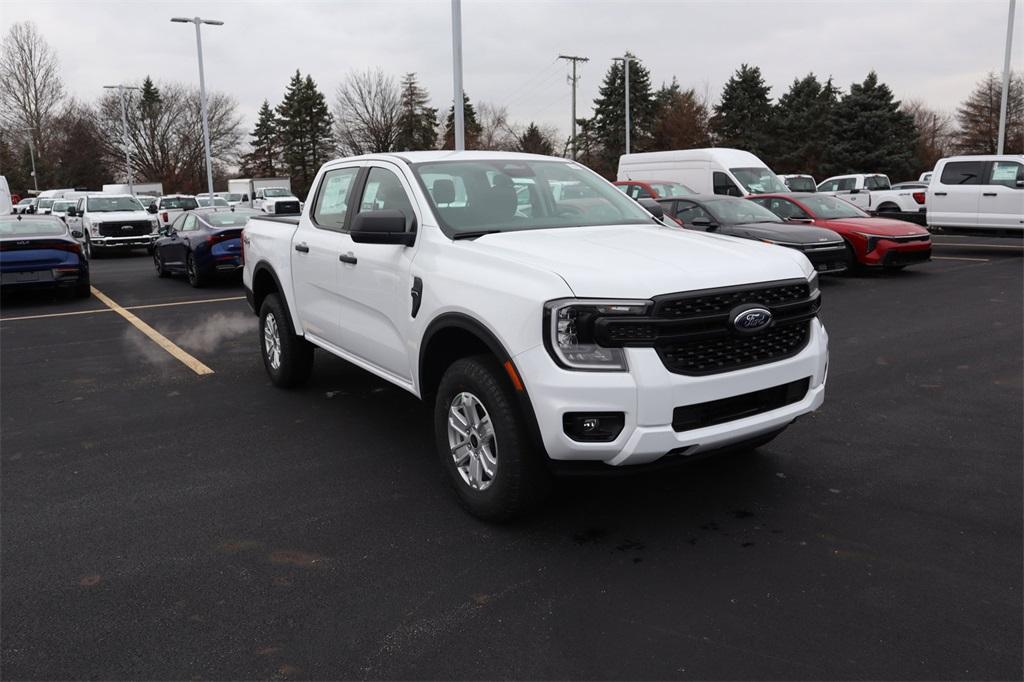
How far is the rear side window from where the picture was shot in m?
17.2

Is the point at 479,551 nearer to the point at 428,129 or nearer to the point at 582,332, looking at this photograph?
the point at 582,332

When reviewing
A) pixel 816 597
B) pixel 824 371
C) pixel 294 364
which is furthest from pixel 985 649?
pixel 294 364

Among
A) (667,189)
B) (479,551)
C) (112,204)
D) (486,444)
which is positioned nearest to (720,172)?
(667,189)

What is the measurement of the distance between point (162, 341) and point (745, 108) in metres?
55.2

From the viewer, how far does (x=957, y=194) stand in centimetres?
1741

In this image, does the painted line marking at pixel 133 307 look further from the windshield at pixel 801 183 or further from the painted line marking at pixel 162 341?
the windshield at pixel 801 183

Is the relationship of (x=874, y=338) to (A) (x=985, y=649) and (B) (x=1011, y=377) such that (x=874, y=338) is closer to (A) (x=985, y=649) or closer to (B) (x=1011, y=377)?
(B) (x=1011, y=377)

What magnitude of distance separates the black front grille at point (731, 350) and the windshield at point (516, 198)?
1.41 metres

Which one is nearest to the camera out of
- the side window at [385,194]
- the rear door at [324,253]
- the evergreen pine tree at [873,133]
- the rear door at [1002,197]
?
the side window at [385,194]

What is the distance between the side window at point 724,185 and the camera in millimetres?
20891

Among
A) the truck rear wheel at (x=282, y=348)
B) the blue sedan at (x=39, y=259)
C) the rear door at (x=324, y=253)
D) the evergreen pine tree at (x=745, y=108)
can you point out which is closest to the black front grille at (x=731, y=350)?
the rear door at (x=324, y=253)

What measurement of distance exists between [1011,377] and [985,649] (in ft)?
15.5

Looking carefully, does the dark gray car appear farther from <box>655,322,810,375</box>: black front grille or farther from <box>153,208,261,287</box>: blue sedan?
<box>655,322,810,375</box>: black front grille

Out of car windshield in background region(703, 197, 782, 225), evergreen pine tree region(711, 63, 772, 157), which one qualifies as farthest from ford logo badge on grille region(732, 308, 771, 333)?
evergreen pine tree region(711, 63, 772, 157)
